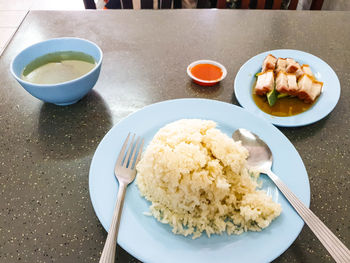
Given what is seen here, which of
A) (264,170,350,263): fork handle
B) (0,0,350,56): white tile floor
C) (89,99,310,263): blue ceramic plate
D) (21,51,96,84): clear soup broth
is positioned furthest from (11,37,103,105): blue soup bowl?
(0,0,350,56): white tile floor

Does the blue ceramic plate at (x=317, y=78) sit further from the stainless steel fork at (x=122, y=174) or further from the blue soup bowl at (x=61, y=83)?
the blue soup bowl at (x=61, y=83)

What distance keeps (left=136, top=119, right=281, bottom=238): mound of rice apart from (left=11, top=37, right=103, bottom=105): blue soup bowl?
486 millimetres

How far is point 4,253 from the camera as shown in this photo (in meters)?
0.85

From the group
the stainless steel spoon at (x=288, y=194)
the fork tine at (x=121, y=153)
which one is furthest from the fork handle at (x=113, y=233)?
the stainless steel spoon at (x=288, y=194)

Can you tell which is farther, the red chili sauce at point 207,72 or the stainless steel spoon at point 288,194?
the red chili sauce at point 207,72

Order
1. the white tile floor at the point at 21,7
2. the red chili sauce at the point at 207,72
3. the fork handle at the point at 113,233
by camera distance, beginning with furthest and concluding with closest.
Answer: the white tile floor at the point at 21,7
the red chili sauce at the point at 207,72
the fork handle at the point at 113,233

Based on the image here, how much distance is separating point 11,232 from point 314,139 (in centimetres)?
126

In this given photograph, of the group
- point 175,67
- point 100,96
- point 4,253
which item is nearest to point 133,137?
point 100,96

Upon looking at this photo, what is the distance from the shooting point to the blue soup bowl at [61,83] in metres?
1.14

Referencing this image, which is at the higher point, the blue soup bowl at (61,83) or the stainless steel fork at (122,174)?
the blue soup bowl at (61,83)

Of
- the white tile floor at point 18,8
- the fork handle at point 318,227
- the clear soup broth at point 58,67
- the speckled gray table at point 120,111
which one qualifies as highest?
the clear soup broth at point 58,67

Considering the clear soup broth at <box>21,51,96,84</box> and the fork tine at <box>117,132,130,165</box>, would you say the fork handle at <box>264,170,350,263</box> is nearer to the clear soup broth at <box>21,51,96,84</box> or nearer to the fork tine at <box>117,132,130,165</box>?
the fork tine at <box>117,132,130,165</box>

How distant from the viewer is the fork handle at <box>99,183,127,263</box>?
0.69 m

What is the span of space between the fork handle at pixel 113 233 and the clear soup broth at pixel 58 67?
65cm
